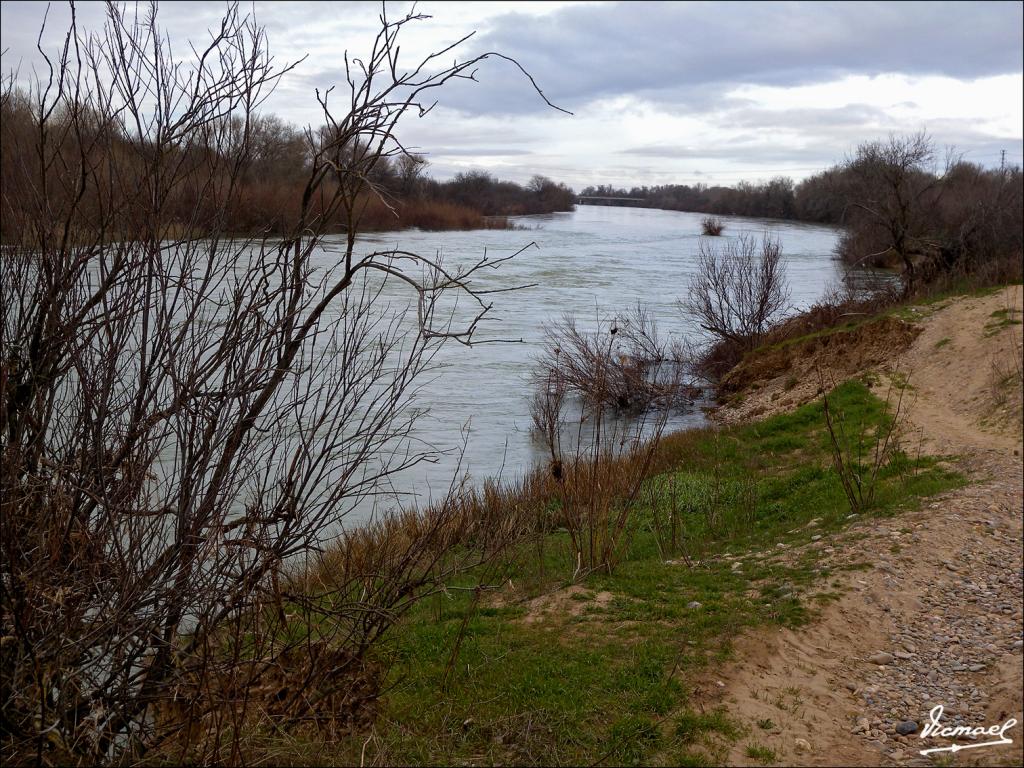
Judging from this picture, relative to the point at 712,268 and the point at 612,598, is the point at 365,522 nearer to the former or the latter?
the point at 612,598

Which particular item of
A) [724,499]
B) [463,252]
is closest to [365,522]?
[724,499]

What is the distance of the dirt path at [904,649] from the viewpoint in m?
4.73

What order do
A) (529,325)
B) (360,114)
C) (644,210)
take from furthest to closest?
(644,210) → (529,325) → (360,114)

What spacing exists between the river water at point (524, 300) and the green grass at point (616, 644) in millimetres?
1319

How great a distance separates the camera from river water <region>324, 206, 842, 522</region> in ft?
49.1

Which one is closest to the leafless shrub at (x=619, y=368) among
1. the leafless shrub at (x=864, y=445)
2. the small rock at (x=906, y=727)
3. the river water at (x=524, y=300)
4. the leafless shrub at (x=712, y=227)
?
the river water at (x=524, y=300)

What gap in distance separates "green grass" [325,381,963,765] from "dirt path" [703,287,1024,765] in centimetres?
22

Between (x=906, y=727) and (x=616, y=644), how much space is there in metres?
1.93

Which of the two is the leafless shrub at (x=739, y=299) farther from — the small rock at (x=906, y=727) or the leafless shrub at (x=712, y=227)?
the leafless shrub at (x=712, y=227)

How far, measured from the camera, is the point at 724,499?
11.2 metres

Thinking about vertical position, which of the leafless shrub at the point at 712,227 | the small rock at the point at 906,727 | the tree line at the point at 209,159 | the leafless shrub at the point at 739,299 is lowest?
the small rock at the point at 906,727

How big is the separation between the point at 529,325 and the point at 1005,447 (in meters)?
15.8

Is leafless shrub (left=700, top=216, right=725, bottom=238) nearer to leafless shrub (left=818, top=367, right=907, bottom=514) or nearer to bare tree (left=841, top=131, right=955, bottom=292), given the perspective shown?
bare tree (left=841, top=131, right=955, bottom=292)

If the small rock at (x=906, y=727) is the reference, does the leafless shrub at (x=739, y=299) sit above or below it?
above
